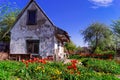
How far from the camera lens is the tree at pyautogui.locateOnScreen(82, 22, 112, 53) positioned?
152 ft

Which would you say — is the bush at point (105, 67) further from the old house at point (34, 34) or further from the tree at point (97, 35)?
the tree at point (97, 35)

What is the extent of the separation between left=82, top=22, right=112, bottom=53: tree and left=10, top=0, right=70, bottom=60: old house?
52.5 ft

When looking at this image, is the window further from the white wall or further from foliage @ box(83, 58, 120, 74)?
foliage @ box(83, 58, 120, 74)

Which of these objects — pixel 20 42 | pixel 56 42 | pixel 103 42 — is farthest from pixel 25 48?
pixel 103 42

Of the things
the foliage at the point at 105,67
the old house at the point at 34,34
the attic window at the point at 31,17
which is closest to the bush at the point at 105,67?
the foliage at the point at 105,67

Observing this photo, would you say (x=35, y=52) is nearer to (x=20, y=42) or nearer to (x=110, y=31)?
(x=20, y=42)

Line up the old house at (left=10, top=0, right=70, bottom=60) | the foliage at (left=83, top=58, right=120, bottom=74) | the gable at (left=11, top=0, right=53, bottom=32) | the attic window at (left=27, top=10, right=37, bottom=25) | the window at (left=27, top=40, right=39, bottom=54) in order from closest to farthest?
the foliage at (left=83, top=58, right=120, bottom=74) < the gable at (left=11, top=0, right=53, bottom=32) < the old house at (left=10, top=0, right=70, bottom=60) < the attic window at (left=27, top=10, right=37, bottom=25) < the window at (left=27, top=40, right=39, bottom=54)

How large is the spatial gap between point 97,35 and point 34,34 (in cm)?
1787

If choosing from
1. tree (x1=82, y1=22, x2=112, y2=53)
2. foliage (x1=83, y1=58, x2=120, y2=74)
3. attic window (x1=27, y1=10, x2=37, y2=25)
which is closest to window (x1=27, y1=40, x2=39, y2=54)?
attic window (x1=27, y1=10, x2=37, y2=25)

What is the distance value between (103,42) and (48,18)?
18.2 metres

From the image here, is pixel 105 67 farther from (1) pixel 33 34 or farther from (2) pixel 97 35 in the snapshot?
(2) pixel 97 35

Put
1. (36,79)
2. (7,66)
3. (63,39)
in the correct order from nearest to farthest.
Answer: (36,79) < (7,66) < (63,39)

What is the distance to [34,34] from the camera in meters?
31.3

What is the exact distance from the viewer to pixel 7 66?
12789mm
